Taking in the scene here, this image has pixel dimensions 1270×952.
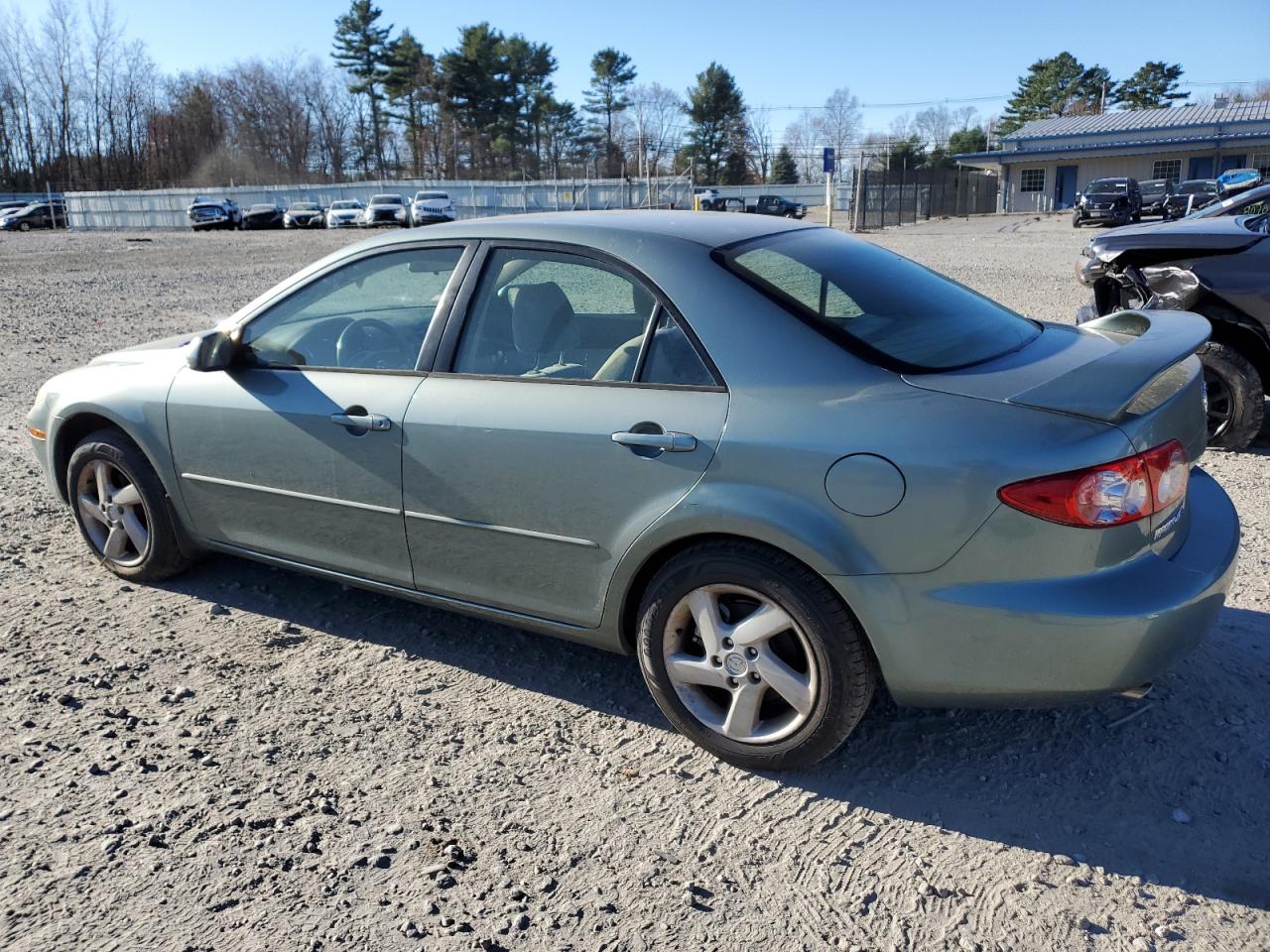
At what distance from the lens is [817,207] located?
57969 mm

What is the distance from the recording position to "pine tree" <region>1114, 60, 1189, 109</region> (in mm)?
83125

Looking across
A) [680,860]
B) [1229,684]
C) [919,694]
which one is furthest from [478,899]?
[1229,684]

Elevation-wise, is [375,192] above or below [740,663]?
above

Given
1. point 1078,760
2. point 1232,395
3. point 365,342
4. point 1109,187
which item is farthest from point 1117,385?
point 1109,187

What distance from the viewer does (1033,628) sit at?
2521mm

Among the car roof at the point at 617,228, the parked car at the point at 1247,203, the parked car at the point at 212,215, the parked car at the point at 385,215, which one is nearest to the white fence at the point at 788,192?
the parked car at the point at 385,215

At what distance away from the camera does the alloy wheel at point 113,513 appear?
170 inches

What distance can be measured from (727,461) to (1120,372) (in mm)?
1103

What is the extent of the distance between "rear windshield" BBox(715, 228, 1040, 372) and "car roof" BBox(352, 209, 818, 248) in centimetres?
10

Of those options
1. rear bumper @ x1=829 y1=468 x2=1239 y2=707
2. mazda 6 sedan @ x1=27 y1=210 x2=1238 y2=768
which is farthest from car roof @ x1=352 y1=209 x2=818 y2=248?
rear bumper @ x1=829 y1=468 x2=1239 y2=707

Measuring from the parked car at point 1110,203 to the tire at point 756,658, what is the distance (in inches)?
1541

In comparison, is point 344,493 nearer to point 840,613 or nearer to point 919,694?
point 840,613

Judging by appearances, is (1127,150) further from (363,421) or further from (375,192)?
(363,421)

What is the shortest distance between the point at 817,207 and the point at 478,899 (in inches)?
2318
